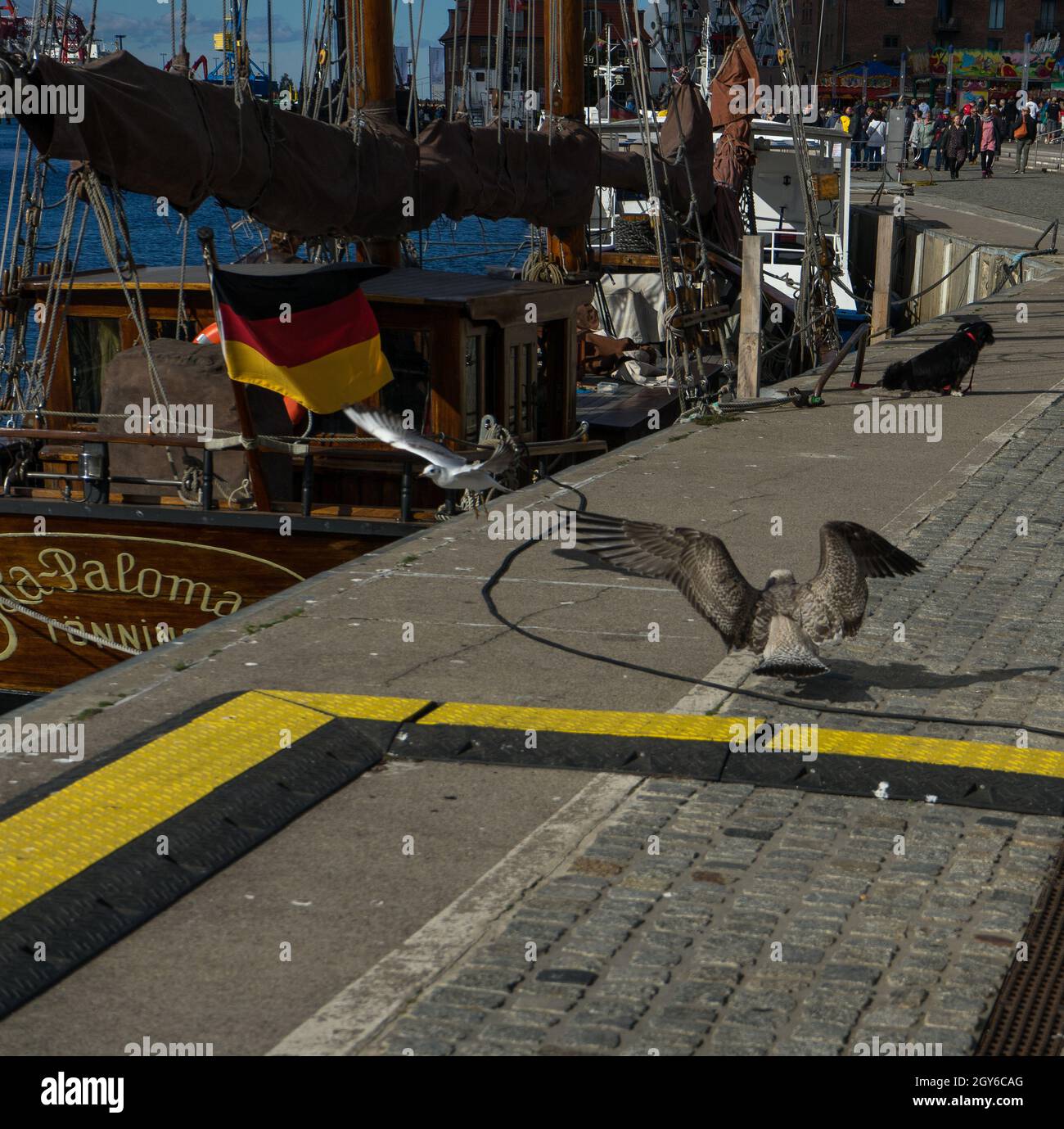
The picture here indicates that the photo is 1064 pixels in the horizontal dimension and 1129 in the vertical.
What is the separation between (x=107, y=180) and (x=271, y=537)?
8.70 ft

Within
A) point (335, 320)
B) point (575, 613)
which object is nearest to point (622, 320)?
point (335, 320)

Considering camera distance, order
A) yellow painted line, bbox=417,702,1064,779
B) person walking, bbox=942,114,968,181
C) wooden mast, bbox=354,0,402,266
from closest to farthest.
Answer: yellow painted line, bbox=417,702,1064,779
wooden mast, bbox=354,0,402,266
person walking, bbox=942,114,968,181

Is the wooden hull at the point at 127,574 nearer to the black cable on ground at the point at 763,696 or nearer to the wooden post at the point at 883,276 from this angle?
the black cable on ground at the point at 763,696

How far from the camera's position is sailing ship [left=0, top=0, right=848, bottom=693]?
36.0ft

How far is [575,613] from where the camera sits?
8977 mm

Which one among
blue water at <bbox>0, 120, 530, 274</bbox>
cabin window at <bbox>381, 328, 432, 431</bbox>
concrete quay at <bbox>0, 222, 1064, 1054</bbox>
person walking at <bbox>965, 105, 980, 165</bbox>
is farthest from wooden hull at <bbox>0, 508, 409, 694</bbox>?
person walking at <bbox>965, 105, 980, 165</bbox>

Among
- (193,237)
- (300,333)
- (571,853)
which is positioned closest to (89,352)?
(300,333)

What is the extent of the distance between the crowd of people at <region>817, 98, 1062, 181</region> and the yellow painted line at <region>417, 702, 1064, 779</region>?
39.9 m

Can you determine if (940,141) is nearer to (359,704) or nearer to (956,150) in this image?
(956,150)

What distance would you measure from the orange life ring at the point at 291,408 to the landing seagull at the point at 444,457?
4.07 meters

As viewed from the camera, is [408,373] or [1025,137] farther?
[1025,137]

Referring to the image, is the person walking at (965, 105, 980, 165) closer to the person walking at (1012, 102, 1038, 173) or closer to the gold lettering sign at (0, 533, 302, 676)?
the person walking at (1012, 102, 1038, 173)

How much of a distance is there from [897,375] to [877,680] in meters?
8.69

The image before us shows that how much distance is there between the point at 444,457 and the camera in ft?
27.0
